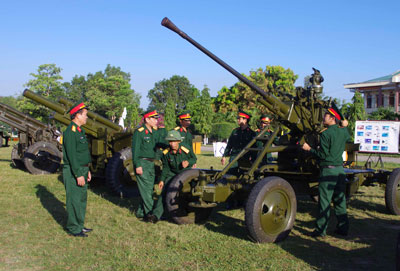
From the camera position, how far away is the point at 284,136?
710cm

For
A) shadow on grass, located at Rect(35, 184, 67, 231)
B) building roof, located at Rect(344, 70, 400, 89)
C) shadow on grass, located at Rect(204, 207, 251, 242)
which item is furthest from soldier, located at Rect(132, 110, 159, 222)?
building roof, located at Rect(344, 70, 400, 89)

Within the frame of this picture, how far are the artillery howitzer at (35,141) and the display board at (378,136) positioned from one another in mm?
10804

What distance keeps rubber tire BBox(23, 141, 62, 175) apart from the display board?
421 inches

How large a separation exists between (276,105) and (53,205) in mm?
4559

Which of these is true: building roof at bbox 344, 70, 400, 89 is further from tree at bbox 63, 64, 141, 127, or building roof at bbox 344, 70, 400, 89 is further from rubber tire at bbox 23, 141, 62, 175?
rubber tire at bbox 23, 141, 62, 175

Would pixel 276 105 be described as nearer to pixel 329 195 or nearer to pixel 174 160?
pixel 329 195

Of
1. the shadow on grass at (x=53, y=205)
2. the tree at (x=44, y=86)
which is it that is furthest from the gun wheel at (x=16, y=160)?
the tree at (x=44, y=86)

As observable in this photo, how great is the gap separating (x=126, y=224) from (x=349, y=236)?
3.28 metres

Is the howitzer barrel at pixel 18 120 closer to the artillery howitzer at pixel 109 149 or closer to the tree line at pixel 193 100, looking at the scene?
the artillery howitzer at pixel 109 149

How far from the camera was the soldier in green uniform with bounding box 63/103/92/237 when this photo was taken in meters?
5.86

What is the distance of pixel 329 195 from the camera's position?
5.96m

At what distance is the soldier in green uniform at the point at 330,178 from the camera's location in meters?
5.95

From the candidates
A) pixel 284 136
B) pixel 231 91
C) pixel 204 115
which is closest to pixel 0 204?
pixel 284 136

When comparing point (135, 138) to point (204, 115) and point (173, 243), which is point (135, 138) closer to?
point (173, 243)
